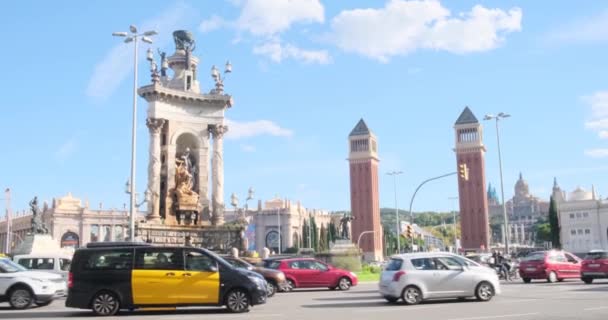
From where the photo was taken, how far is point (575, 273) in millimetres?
26203

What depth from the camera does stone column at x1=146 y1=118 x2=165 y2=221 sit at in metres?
35.5

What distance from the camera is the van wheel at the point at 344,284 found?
23.1 metres

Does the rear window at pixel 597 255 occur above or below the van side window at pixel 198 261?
below

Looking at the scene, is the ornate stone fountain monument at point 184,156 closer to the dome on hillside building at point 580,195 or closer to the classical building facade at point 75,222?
the classical building facade at point 75,222

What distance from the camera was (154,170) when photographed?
3581 cm

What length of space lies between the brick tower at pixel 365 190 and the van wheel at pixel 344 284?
8890 cm

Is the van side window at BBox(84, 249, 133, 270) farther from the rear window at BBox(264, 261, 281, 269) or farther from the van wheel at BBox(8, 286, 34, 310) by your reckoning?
the rear window at BBox(264, 261, 281, 269)

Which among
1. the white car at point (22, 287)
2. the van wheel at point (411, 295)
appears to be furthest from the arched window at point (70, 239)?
the van wheel at point (411, 295)

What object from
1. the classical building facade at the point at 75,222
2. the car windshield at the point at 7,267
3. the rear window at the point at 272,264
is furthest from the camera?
the classical building facade at the point at 75,222

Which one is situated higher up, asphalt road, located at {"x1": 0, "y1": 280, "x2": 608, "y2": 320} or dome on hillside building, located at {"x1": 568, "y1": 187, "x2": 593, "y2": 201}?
dome on hillside building, located at {"x1": 568, "y1": 187, "x2": 593, "y2": 201}

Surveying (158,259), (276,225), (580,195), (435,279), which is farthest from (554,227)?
(158,259)

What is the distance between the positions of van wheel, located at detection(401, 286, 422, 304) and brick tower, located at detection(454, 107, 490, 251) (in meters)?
95.7

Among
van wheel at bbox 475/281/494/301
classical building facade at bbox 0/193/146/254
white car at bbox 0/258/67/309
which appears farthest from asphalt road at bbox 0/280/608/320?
classical building facade at bbox 0/193/146/254

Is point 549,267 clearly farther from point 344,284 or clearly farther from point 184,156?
point 184,156
